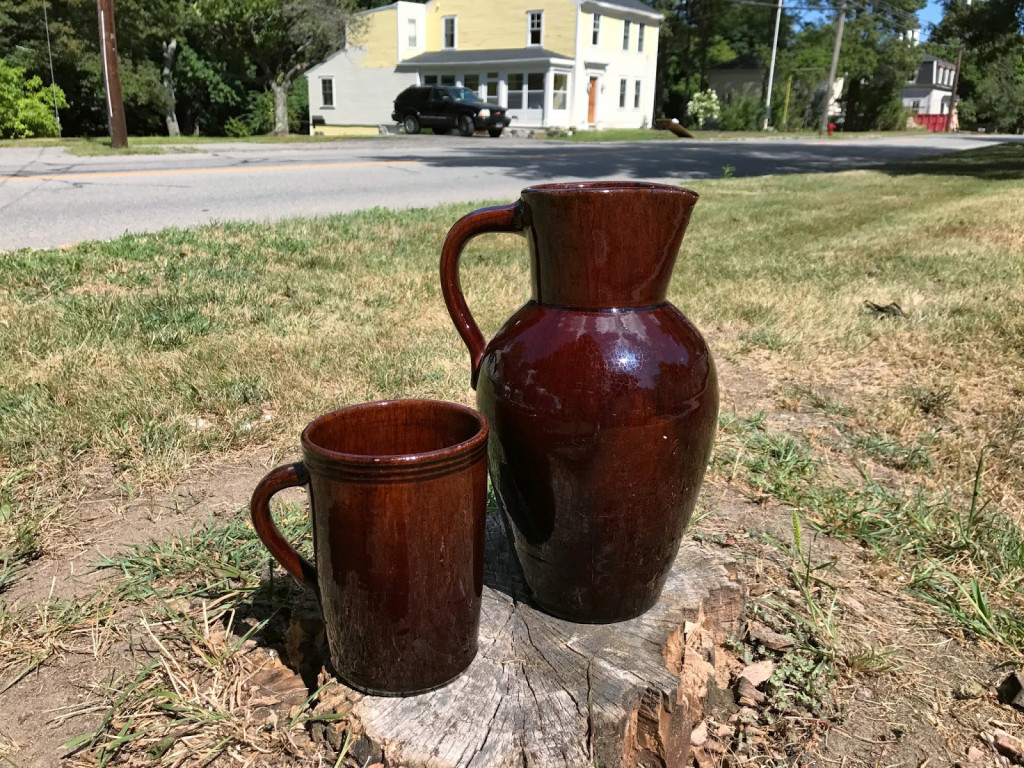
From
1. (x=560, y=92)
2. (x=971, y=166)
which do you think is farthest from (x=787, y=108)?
(x=971, y=166)

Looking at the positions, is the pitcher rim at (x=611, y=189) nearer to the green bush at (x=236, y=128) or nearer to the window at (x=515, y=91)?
the window at (x=515, y=91)

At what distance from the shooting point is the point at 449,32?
118ft

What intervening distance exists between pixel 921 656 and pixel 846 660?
207 millimetres

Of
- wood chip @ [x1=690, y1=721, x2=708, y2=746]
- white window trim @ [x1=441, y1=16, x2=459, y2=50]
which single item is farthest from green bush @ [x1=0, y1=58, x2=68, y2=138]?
wood chip @ [x1=690, y1=721, x2=708, y2=746]

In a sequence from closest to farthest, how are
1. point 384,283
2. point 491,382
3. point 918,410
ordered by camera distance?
point 491,382, point 918,410, point 384,283

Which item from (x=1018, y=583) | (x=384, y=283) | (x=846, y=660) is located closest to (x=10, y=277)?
(x=384, y=283)

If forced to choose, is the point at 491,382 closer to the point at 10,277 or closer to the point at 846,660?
the point at 846,660

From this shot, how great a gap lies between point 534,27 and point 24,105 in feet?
64.9

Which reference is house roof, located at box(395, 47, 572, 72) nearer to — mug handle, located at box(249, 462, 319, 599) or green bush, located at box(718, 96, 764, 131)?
green bush, located at box(718, 96, 764, 131)

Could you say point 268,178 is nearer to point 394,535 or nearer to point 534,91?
point 394,535

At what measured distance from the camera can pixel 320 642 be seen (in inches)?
72.6

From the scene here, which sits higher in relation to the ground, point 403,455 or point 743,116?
point 743,116

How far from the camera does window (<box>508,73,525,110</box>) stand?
33312 millimetres

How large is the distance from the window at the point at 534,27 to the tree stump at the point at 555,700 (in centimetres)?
3579
